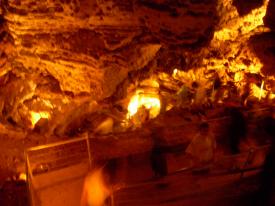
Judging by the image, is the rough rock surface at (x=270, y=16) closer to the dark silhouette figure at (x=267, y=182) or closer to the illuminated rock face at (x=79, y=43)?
the illuminated rock face at (x=79, y=43)

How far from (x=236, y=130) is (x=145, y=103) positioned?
575 cm

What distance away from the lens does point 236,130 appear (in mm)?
6902

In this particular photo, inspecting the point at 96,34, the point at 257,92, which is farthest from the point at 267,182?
the point at 257,92

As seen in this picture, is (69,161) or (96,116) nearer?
(69,161)

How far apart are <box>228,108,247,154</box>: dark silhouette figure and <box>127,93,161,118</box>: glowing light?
4.97 metres

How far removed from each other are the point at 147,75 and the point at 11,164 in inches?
226

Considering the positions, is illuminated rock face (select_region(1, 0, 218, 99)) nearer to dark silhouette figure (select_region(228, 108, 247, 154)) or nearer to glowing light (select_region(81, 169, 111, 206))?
dark silhouette figure (select_region(228, 108, 247, 154))

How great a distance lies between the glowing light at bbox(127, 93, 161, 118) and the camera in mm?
11998

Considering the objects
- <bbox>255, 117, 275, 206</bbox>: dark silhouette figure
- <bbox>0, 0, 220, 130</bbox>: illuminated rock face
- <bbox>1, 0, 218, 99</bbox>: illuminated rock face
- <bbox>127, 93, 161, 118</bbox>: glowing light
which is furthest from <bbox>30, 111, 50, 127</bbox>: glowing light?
<bbox>255, 117, 275, 206</bbox>: dark silhouette figure

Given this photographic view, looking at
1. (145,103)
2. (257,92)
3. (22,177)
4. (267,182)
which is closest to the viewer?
(267,182)

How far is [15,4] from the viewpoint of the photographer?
29.7 feet

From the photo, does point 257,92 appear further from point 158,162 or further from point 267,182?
point 267,182

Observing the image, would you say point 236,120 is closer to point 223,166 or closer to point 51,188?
point 223,166

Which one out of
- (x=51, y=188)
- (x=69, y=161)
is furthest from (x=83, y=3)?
(x=51, y=188)
